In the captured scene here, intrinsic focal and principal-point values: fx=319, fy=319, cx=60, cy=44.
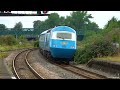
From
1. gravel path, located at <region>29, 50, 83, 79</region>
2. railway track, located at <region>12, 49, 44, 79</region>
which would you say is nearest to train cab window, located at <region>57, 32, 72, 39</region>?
gravel path, located at <region>29, 50, 83, 79</region>

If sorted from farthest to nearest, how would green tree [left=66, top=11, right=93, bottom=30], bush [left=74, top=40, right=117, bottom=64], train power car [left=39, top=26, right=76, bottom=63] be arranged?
green tree [left=66, top=11, right=93, bottom=30] → bush [left=74, top=40, right=117, bottom=64] → train power car [left=39, top=26, right=76, bottom=63]

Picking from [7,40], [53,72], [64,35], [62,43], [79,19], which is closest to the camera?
[53,72]

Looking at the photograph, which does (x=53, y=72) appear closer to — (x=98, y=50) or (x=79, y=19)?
(x=98, y=50)

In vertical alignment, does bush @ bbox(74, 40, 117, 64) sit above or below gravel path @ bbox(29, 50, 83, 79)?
above

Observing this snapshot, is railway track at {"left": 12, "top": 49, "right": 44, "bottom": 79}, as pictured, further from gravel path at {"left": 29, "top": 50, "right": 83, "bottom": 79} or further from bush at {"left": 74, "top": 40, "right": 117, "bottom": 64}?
bush at {"left": 74, "top": 40, "right": 117, "bottom": 64}

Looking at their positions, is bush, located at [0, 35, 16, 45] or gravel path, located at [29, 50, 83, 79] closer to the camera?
gravel path, located at [29, 50, 83, 79]

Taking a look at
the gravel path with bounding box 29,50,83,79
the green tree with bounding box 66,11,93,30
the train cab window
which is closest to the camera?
the gravel path with bounding box 29,50,83,79

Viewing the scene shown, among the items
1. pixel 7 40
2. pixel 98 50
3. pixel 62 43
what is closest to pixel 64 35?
pixel 62 43

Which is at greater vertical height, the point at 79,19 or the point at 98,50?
the point at 79,19

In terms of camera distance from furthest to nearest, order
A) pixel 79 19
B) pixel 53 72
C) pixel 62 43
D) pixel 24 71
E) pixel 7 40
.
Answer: pixel 79 19 → pixel 7 40 → pixel 62 43 → pixel 24 71 → pixel 53 72

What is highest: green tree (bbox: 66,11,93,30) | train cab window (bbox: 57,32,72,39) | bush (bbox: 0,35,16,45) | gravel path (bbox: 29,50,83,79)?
green tree (bbox: 66,11,93,30)

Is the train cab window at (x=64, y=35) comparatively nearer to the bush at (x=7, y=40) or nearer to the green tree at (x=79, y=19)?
the bush at (x=7, y=40)
